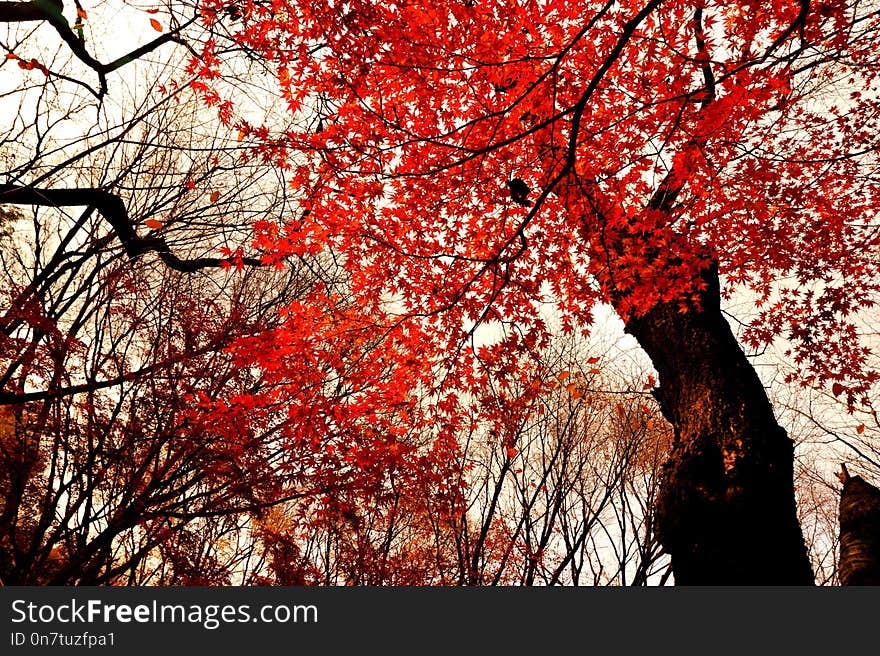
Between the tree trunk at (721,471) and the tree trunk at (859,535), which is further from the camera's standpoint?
the tree trunk at (859,535)

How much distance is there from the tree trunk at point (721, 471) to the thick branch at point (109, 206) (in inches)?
236

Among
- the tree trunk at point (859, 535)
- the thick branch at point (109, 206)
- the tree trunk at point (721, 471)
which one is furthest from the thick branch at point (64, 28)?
the tree trunk at point (859, 535)

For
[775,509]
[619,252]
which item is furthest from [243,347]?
[775,509]

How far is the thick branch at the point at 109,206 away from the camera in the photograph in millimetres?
4586

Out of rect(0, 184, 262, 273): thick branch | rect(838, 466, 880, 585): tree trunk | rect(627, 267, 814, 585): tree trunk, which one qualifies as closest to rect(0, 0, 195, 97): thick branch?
rect(0, 184, 262, 273): thick branch

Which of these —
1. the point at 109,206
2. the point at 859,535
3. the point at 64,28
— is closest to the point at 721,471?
the point at 859,535

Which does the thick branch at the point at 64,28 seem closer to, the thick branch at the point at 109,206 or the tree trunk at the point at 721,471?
the thick branch at the point at 109,206

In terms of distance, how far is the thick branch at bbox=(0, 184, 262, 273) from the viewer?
4.59 meters

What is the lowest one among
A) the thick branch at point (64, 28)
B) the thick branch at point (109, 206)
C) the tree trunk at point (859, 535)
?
the tree trunk at point (859, 535)

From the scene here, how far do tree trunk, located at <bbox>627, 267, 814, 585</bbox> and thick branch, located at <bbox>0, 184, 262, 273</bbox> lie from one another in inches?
236

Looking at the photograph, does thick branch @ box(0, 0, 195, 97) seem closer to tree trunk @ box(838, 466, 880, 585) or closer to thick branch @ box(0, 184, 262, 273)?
thick branch @ box(0, 184, 262, 273)

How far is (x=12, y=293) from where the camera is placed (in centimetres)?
635

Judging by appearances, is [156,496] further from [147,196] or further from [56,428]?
[147,196]

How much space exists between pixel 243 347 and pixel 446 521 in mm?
7024
